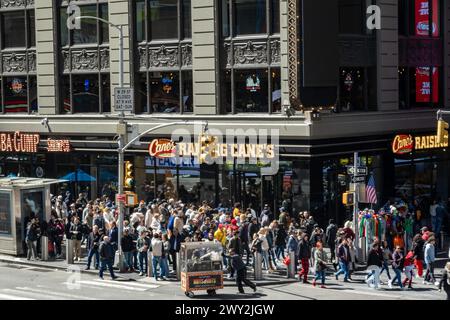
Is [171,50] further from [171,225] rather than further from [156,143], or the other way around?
[171,225]

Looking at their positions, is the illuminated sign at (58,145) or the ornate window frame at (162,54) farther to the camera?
the illuminated sign at (58,145)

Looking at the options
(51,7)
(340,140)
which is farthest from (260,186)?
(51,7)

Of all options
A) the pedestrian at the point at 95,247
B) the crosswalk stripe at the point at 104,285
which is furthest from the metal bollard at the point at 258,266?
the pedestrian at the point at 95,247

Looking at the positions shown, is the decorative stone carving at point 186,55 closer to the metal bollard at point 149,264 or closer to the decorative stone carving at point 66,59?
the decorative stone carving at point 66,59

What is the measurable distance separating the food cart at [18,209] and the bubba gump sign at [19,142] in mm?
11111

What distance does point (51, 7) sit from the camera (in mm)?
47375

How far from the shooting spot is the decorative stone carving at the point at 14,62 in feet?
161

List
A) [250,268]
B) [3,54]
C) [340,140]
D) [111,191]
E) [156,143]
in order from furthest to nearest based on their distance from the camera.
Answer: [3,54]
[111,191]
[156,143]
[340,140]
[250,268]

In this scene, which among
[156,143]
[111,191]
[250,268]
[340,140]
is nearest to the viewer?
[250,268]

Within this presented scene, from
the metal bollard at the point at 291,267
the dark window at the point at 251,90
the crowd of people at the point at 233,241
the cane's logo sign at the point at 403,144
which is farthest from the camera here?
the cane's logo sign at the point at 403,144

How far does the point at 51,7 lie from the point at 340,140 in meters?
17.9

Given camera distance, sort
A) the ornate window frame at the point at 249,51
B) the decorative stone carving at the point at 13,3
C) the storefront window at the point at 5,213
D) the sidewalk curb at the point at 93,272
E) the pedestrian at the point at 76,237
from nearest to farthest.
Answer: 1. the sidewalk curb at the point at 93,272
2. the pedestrian at the point at 76,237
3. the storefront window at the point at 5,213
4. the ornate window frame at the point at 249,51
5. the decorative stone carving at the point at 13,3

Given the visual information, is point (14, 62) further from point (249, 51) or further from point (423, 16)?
point (423, 16)

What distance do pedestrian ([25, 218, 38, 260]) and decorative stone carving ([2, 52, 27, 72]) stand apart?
50.3 feet
